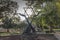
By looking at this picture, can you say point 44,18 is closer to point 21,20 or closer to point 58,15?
point 58,15

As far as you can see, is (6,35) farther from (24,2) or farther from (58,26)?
(58,26)

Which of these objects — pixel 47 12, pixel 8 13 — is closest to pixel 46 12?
pixel 47 12

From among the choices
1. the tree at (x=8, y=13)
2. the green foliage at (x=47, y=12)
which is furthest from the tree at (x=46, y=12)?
the tree at (x=8, y=13)

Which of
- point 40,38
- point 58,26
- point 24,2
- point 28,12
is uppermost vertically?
point 24,2

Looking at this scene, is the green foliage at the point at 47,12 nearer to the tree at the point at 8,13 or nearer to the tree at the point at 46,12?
the tree at the point at 46,12

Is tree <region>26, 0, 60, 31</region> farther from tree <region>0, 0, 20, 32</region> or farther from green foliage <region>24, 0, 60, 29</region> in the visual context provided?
tree <region>0, 0, 20, 32</region>

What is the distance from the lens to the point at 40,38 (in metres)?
2.49

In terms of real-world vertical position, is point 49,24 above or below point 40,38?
above

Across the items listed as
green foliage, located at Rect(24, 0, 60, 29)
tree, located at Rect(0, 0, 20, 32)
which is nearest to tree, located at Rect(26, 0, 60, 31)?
green foliage, located at Rect(24, 0, 60, 29)

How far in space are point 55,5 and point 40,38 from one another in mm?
736

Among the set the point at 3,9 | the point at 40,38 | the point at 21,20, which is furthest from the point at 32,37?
the point at 3,9

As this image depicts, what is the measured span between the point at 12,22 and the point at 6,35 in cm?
28

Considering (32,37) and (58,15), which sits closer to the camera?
(32,37)

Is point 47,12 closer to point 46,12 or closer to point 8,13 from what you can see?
point 46,12
